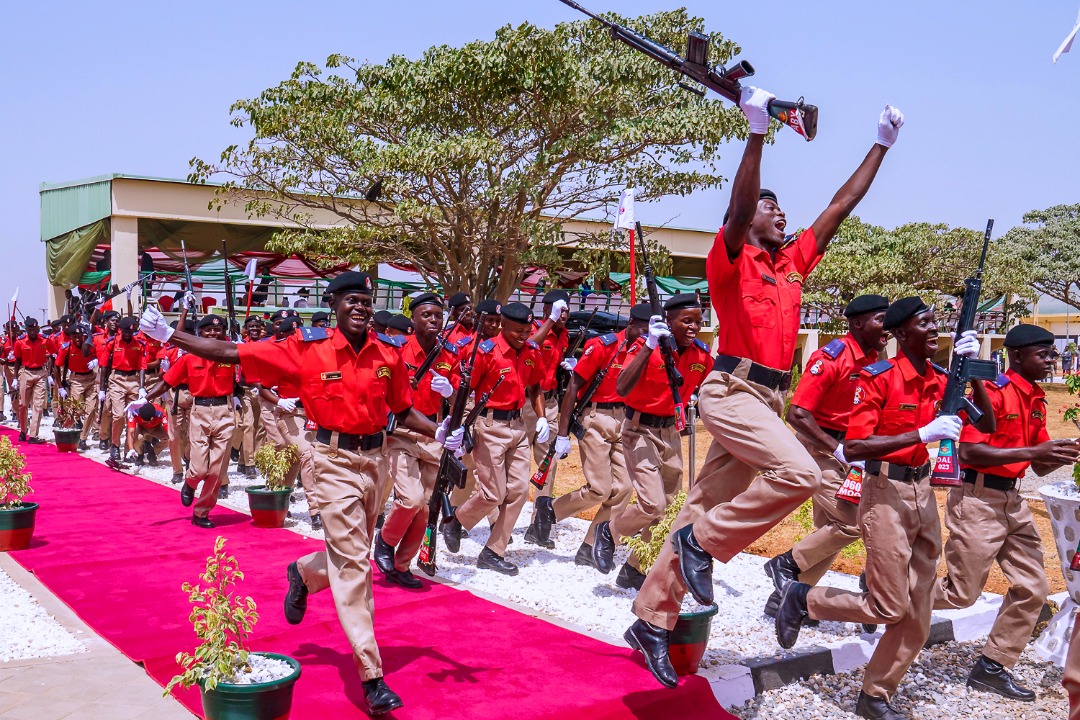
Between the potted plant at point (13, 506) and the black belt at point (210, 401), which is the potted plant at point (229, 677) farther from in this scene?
the black belt at point (210, 401)

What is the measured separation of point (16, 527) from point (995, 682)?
7.85m

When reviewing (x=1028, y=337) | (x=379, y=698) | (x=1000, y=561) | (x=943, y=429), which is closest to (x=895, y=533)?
(x=943, y=429)

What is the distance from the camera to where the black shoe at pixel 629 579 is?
7.43 meters

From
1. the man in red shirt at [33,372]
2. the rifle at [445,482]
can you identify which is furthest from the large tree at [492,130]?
the rifle at [445,482]

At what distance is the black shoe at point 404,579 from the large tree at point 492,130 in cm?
Result: 913

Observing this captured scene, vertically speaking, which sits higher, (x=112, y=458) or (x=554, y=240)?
(x=554, y=240)

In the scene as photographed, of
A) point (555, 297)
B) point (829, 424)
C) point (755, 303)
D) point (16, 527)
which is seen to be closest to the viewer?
point (755, 303)

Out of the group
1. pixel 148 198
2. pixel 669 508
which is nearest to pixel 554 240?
pixel 669 508

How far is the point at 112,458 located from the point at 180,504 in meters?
3.50

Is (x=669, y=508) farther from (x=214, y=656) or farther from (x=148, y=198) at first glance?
(x=148, y=198)

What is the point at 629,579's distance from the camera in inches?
293

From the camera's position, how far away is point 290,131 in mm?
16859

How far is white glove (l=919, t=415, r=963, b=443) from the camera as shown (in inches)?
189

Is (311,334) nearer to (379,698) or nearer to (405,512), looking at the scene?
(379,698)
